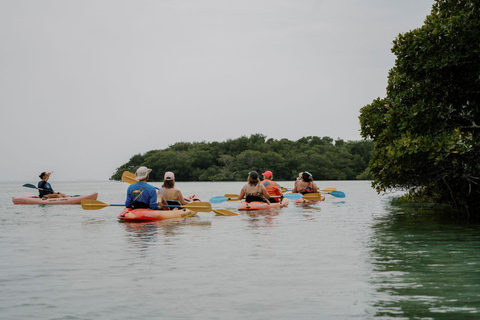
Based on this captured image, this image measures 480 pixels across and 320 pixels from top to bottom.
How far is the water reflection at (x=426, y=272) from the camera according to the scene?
16.1 ft

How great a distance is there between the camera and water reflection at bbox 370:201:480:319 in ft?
16.1

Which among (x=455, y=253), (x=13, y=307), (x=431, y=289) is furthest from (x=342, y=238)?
(x=13, y=307)

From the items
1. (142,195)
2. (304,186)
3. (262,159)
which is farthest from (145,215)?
(262,159)

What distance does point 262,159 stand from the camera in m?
88.3

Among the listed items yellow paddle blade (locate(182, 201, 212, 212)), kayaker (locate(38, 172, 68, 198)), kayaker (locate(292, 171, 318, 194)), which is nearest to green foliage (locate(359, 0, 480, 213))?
yellow paddle blade (locate(182, 201, 212, 212))

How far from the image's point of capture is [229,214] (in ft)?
49.0

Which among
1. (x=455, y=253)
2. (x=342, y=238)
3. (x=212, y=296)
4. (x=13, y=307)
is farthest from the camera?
(x=342, y=238)

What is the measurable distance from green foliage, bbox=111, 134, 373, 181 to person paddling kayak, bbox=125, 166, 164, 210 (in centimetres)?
7368

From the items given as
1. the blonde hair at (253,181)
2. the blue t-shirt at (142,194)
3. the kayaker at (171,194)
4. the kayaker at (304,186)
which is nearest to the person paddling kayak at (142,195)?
the blue t-shirt at (142,194)

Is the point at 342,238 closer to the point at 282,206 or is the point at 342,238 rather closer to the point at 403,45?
the point at 403,45

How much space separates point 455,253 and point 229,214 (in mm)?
7698

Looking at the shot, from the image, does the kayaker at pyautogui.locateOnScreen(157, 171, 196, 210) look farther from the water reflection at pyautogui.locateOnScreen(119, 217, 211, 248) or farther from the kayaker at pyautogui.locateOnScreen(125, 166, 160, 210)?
the kayaker at pyautogui.locateOnScreen(125, 166, 160, 210)

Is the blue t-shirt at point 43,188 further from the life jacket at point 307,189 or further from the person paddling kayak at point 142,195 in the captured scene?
the life jacket at point 307,189

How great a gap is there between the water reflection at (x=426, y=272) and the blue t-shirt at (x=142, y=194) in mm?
5376
